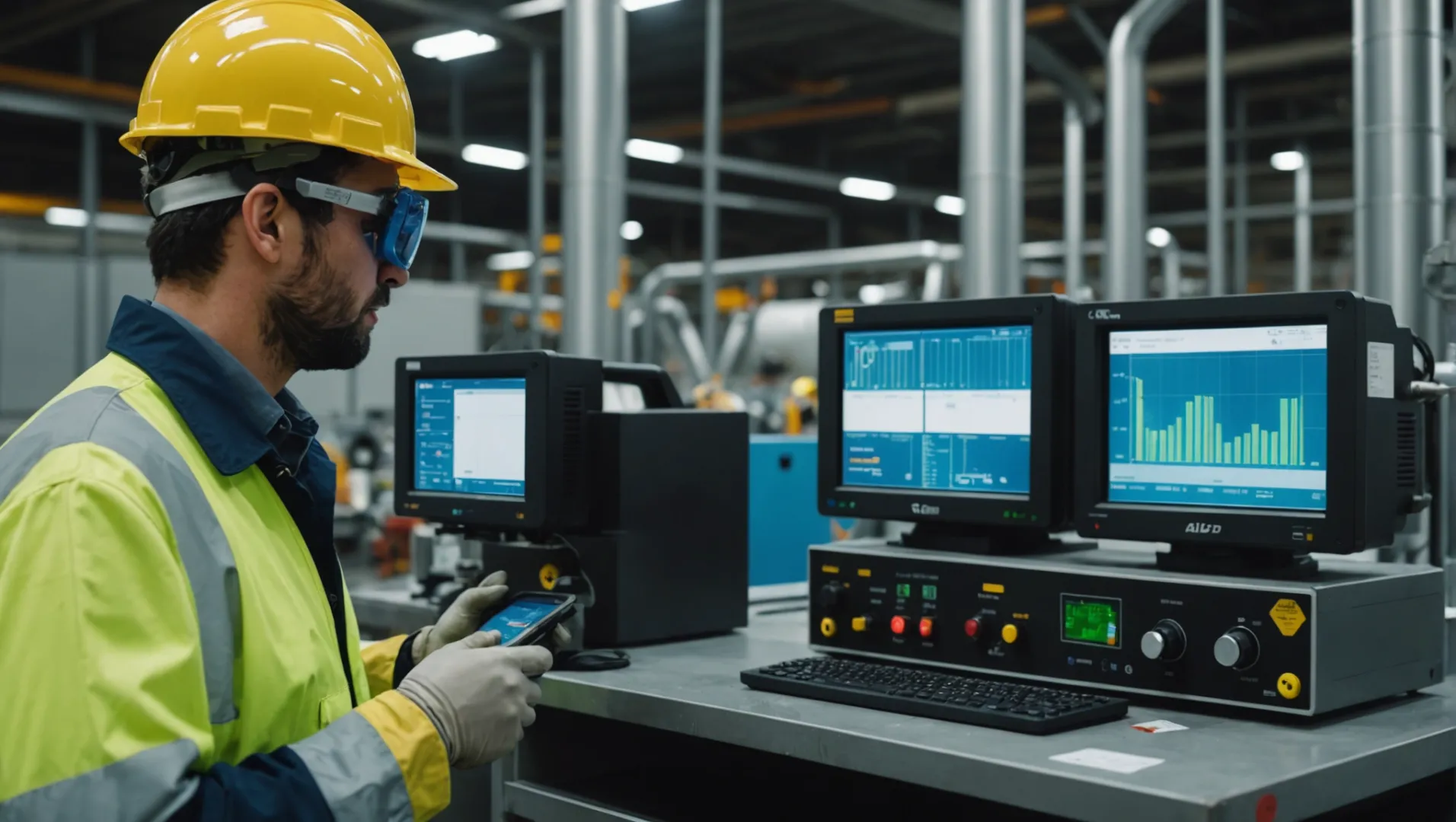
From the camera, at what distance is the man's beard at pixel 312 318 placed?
1.23m

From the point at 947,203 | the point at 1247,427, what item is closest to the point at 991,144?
the point at 1247,427

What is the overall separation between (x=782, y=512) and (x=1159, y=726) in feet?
5.23

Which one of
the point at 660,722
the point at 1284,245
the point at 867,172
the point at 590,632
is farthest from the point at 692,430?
the point at 1284,245

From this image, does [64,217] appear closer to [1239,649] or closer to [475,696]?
[475,696]

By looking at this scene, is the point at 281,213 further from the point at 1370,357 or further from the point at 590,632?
the point at 1370,357

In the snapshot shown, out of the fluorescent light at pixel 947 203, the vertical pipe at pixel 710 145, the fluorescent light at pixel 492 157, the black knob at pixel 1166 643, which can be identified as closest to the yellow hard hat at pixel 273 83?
the black knob at pixel 1166 643

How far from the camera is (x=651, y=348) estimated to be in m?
8.15

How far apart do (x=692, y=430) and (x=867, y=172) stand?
10936 mm

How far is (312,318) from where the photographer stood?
1.25 metres

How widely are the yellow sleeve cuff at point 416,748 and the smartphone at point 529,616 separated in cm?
26

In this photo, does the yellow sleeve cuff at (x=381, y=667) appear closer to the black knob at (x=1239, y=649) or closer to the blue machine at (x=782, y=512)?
the black knob at (x=1239, y=649)

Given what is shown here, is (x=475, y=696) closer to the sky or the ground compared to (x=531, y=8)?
closer to the ground

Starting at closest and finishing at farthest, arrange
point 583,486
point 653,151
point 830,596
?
point 830,596, point 583,486, point 653,151

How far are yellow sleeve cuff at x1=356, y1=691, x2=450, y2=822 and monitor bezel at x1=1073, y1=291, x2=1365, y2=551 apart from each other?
2.76ft
